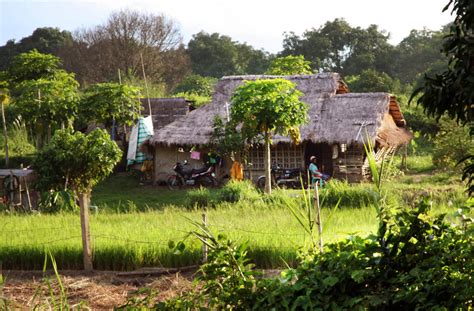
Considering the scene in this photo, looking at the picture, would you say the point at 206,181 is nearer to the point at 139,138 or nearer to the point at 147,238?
the point at 139,138

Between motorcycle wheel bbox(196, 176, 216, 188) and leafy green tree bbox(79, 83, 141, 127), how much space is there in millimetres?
2713

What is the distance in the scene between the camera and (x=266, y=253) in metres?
8.26

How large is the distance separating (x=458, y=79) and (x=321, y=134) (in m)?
16.3

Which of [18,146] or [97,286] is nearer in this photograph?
[97,286]

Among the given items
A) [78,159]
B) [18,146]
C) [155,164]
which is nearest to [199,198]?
[78,159]

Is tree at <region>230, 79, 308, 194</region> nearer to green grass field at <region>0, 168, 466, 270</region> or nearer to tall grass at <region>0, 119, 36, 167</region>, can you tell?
green grass field at <region>0, 168, 466, 270</region>

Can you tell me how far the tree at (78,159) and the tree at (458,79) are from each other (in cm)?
615

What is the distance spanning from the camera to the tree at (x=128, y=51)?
126 feet

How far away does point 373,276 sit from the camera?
14.6 ft

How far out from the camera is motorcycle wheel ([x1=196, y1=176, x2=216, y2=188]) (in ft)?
63.4

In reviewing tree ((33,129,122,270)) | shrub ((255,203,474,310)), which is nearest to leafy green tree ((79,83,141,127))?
tree ((33,129,122,270))

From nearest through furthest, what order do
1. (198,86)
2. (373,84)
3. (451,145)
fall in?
(451,145) → (373,84) → (198,86)

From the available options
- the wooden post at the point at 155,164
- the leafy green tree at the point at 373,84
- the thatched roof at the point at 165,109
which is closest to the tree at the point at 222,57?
the leafy green tree at the point at 373,84

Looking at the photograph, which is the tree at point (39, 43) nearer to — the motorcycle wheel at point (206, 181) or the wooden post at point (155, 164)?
the wooden post at point (155, 164)
